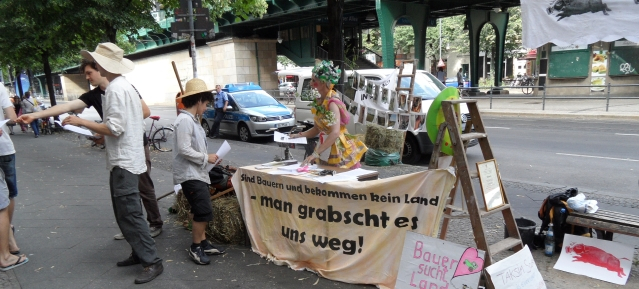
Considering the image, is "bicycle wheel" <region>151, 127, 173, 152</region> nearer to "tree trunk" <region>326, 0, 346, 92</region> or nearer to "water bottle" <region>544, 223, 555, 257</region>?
"tree trunk" <region>326, 0, 346, 92</region>

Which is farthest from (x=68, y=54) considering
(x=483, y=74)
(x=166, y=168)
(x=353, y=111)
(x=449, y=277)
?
(x=483, y=74)

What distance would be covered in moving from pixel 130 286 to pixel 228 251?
100 centimetres

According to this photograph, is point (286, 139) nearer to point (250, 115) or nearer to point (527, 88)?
point (250, 115)

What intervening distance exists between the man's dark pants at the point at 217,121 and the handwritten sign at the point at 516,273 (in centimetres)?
1179

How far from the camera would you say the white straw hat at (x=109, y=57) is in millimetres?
3736

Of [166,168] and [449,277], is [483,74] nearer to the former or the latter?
[166,168]

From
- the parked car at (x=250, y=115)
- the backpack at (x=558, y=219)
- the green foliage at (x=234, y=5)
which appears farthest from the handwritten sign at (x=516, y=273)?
the parked car at (x=250, y=115)

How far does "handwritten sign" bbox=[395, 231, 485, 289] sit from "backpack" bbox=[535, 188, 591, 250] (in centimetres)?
165

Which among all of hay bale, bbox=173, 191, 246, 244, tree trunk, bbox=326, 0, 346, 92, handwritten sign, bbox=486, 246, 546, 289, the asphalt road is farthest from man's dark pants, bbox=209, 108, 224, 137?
handwritten sign, bbox=486, 246, 546, 289

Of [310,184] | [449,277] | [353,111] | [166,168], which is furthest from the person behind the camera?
[166,168]

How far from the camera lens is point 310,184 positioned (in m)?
3.92

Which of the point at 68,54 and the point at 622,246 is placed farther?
the point at 68,54

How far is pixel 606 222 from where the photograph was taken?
3807 mm

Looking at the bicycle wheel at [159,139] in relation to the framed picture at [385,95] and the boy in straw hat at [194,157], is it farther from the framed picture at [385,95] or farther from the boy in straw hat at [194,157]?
the boy in straw hat at [194,157]
